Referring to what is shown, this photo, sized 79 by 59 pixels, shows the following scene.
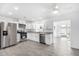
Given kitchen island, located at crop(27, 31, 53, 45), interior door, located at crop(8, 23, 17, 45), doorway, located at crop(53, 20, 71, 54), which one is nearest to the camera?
doorway, located at crop(53, 20, 71, 54)

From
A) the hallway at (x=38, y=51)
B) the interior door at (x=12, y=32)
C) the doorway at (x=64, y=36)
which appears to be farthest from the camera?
the interior door at (x=12, y=32)

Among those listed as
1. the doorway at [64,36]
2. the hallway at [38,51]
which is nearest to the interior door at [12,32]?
the hallway at [38,51]

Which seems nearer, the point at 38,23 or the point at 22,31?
the point at 38,23

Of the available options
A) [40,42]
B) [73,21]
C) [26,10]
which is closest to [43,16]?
[26,10]

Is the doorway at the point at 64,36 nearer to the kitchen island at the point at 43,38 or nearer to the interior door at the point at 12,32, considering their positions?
the kitchen island at the point at 43,38

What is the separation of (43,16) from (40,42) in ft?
6.39

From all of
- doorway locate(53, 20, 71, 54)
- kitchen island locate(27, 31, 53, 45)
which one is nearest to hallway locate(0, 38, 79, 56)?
doorway locate(53, 20, 71, 54)

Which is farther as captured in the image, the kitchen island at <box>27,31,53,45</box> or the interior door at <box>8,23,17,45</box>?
the kitchen island at <box>27,31,53,45</box>

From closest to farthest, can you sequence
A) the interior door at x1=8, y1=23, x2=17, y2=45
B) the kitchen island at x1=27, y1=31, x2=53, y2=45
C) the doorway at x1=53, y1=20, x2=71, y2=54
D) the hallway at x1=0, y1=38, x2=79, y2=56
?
the hallway at x1=0, y1=38, x2=79, y2=56, the doorway at x1=53, y1=20, x2=71, y2=54, the interior door at x1=8, y1=23, x2=17, y2=45, the kitchen island at x1=27, y1=31, x2=53, y2=45

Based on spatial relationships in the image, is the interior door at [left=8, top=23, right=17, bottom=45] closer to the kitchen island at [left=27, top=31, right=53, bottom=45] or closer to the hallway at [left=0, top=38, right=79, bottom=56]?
the hallway at [left=0, top=38, right=79, bottom=56]

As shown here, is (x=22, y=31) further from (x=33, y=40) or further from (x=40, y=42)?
(x=40, y=42)

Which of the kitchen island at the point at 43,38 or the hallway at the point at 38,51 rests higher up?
the kitchen island at the point at 43,38

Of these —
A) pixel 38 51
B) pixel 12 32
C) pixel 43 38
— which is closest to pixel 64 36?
pixel 43 38

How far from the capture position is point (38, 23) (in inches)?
119
